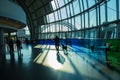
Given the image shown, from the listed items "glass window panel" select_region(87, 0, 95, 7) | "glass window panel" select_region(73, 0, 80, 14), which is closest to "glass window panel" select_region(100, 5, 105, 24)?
"glass window panel" select_region(87, 0, 95, 7)

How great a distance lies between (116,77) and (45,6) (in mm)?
29006

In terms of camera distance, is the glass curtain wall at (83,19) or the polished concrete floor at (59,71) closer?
the polished concrete floor at (59,71)

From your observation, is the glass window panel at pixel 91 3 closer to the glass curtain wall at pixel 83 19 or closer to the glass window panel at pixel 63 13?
the glass curtain wall at pixel 83 19

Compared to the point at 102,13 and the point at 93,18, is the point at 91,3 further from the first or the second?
the point at 102,13

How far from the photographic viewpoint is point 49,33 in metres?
34.7

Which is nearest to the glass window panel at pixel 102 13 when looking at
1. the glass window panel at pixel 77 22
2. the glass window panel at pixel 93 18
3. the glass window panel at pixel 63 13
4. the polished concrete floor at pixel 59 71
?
the glass window panel at pixel 93 18

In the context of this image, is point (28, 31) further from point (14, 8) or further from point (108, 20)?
point (108, 20)

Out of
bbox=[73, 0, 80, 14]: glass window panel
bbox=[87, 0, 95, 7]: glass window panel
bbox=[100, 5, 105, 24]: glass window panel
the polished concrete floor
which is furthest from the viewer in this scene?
bbox=[73, 0, 80, 14]: glass window panel

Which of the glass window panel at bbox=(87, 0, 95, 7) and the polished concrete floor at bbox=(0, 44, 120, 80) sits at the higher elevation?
the glass window panel at bbox=(87, 0, 95, 7)

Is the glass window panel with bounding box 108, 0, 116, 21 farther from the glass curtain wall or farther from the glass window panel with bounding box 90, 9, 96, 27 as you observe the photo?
the glass window panel with bounding box 90, 9, 96, 27

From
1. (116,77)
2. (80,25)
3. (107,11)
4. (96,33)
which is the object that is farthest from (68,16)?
(116,77)

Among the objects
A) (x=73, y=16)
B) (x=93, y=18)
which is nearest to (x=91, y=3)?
(x=93, y=18)

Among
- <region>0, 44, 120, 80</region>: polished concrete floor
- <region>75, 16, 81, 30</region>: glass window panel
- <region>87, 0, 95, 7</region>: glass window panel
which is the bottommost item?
<region>0, 44, 120, 80</region>: polished concrete floor

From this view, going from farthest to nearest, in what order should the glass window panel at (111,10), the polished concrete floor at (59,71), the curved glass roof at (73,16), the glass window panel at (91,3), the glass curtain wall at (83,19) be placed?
the glass window panel at (91,3) → the curved glass roof at (73,16) → the glass curtain wall at (83,19) → the glass window panel at (111,10) → the polished concrete floor at (59,71)
